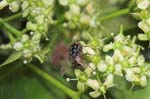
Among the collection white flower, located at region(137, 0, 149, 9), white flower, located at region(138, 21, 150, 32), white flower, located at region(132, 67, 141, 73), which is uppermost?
white flower, located at region(137, 0, 149, 9)

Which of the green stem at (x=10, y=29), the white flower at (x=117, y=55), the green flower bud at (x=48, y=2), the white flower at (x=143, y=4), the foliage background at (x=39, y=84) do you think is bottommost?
the foliage background at (x=39, y=84)

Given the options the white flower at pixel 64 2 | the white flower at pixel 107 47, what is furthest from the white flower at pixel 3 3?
the white flower at pixel 107 47

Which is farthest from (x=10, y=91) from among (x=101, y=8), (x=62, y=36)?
(x=101, y=8)

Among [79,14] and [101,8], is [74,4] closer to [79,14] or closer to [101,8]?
[79,14]

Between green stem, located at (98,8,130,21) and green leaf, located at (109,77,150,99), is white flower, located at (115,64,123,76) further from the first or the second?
green stem, located at (98,8,130,21)

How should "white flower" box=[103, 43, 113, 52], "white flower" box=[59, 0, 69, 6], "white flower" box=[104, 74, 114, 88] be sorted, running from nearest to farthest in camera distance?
1. "white flower" box=[104, 74, 114, 88]
2. "white flower" box=[103, 43, 113, 52]
3. "white flower" box=[59, 0, 69, 6]

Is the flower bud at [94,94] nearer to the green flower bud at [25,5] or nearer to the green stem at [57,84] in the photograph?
the green stem at [57,84]

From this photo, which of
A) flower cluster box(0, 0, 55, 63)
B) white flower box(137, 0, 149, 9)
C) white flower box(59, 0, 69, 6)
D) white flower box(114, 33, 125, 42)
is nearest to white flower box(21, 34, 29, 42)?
flower cluster box(0, 0, 55, 63)

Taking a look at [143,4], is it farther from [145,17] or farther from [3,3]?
[3,3]
